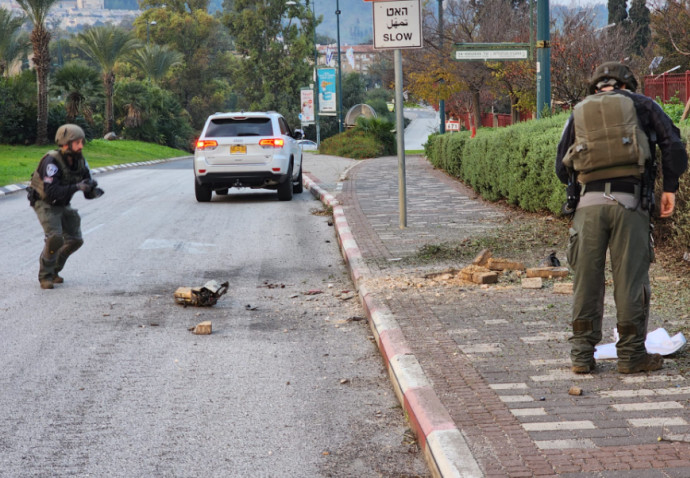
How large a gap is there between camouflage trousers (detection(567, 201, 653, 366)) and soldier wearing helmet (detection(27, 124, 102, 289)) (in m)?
5.60

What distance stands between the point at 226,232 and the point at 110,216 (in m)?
3.28

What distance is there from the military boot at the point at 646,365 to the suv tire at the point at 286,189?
13542mm

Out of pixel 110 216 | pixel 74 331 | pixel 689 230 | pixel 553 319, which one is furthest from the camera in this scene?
pixel 110 216

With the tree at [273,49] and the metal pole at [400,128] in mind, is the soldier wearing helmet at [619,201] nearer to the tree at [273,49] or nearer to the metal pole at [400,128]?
the metal pole at [400,128]

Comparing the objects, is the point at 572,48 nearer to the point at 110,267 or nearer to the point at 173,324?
the point at 110,267

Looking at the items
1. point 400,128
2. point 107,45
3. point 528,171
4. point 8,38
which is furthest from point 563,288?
point 107,45

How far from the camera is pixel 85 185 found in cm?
922

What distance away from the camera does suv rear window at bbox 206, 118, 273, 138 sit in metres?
18.0

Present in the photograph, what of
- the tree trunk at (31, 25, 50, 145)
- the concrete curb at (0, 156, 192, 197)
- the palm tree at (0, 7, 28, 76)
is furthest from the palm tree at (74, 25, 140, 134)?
the tree trunk at (31, 25, 50, 145)

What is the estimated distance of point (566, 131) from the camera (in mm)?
5543

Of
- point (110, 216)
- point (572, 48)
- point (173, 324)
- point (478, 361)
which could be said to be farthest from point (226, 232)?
point (572, 48)

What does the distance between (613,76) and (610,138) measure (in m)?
0.42

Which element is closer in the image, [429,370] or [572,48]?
[429,370]

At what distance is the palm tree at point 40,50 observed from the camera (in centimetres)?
3891
